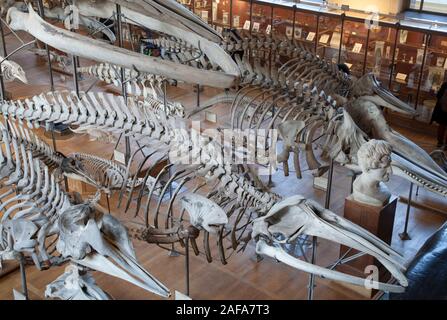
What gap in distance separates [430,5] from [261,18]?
2.73 m

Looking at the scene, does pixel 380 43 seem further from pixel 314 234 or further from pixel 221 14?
pixel 314 234

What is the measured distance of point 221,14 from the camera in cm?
855

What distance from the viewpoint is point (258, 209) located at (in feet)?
10.8

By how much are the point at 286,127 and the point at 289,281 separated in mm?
1105

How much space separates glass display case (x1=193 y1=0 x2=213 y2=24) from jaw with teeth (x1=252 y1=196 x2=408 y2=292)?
6.04 metres

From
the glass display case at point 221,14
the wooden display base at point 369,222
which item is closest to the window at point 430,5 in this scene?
the glass display case at point 221,14

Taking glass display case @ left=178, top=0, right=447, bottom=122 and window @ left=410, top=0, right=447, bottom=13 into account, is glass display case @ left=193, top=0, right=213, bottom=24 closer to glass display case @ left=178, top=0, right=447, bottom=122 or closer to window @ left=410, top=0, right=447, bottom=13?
glass display case @ left=178, top=0, right=447, bottom=122

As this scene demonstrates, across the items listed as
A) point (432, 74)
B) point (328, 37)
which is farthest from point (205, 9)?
point (432, 74)

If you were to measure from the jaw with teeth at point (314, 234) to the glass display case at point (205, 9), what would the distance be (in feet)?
19.8

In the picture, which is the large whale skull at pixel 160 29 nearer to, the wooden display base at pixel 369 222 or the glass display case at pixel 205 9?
the wooden display base at pixel 369 222

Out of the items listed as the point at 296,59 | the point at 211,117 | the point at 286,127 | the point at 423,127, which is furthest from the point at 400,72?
the point at 286,127

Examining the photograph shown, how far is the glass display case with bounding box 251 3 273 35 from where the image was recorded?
797 cm

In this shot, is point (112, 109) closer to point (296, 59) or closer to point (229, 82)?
point (229, 82)

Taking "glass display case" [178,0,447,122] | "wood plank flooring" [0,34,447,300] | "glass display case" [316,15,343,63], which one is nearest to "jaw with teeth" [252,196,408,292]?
"wood plank flooring" [0,34,447,300]
